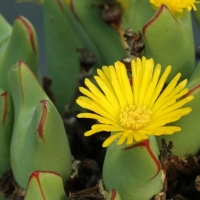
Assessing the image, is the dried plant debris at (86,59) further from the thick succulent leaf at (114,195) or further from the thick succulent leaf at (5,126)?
the thick succulent leaf at (114,195)

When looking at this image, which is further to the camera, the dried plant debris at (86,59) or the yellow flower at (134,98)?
the dried plant debris at (86,59)

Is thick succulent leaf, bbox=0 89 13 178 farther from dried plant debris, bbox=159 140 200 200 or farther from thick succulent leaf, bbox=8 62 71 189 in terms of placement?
dried plant debris, bbox=159 140 200 200

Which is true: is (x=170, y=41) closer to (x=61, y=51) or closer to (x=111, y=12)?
(x=111, y=12)

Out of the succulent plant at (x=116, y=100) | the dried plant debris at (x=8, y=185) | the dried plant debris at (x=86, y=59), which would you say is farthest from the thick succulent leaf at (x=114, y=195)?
the dried plant debris at (x=86, y=59)

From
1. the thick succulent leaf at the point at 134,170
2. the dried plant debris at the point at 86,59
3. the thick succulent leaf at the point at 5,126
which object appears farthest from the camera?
the dried plant debris at the point at 86,59

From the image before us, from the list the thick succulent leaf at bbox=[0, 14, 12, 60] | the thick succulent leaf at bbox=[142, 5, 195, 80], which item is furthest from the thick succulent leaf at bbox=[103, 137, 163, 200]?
the thick succulent leaf at bbox=[0, 14, 12, 60]

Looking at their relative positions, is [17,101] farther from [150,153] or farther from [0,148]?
[150,153]

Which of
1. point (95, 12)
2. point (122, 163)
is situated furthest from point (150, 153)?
point (95, 12)
